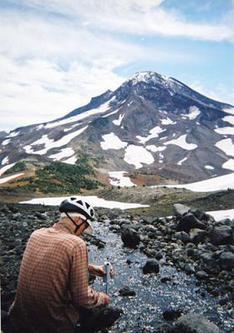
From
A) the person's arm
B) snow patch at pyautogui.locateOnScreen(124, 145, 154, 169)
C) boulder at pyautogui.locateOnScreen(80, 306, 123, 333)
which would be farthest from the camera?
snow patch at pyautogui.locateOnScreen(124, 145, 154, 169)

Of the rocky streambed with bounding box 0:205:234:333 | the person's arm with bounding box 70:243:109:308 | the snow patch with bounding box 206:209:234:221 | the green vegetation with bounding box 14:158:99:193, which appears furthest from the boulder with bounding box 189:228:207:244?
the green vegetation with bounding box 14:158:99:193

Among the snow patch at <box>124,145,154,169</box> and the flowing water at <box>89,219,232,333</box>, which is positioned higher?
the snow patch at <box>124,145,154,169</box>

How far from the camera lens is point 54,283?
19.8ft

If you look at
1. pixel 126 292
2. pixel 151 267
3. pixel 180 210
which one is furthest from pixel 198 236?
pixel 126 292

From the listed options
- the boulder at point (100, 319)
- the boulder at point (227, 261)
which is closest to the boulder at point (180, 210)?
the boulder at point (227, 261)

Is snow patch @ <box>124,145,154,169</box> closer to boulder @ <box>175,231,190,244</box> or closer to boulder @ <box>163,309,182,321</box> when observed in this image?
boulder @ <box>175,231,190,244</box>

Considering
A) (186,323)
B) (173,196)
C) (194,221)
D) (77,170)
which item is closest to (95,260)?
(194,221)

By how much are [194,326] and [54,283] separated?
749 cm

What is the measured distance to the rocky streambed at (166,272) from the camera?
1407cm

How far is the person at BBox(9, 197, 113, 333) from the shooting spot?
601cm

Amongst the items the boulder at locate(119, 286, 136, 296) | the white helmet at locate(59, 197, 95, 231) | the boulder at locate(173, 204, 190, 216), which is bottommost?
the boulder at locate(119, 286, 136, 296)

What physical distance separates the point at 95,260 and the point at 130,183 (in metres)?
101

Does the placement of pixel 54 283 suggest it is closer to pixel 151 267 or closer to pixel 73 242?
pixel 73 242

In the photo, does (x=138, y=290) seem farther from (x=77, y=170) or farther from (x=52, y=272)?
(x=77, y=170)
